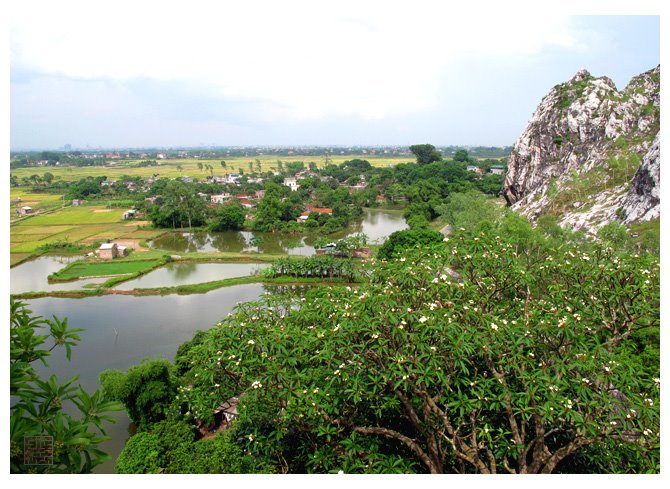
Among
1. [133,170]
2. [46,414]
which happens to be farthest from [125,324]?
[133,170]

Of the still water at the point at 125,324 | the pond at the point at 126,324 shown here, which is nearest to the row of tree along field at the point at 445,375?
the still water at the point at 125,324

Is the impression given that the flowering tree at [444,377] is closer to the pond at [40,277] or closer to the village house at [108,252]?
the pond at [40,277]

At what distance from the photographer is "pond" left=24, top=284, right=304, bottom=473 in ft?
38.1

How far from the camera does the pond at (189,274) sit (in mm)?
19578

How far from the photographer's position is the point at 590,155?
26078 millimetres

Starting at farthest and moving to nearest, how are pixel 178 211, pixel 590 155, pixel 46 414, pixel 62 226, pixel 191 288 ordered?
pixel 178 211 → pixel 62 226 → pixel 590 155 → pixel 191 288 → pixel 46 414

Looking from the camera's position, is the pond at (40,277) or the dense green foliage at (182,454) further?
the pond at (40,277)

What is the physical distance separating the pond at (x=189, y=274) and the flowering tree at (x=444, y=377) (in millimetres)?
16290

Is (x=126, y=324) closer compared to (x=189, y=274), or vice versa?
(x=126, y=324)

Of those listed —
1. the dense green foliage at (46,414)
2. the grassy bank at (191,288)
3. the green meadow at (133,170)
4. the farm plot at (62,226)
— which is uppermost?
the green meadow at (133,170)

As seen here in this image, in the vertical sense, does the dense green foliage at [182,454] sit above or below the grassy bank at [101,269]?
above

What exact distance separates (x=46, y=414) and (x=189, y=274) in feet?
65.0

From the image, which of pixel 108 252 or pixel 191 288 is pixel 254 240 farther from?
pixel 191 288

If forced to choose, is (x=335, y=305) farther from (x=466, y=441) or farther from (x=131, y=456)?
(x=131, y=456)
